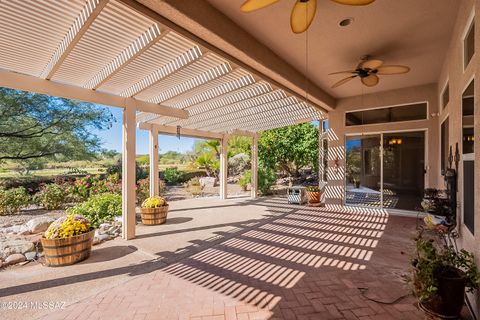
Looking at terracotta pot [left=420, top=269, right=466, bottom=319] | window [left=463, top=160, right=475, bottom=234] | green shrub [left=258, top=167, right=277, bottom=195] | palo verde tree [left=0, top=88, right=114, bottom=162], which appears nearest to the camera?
terracotta pot [left=420, top=269, right=466, bottom=319]

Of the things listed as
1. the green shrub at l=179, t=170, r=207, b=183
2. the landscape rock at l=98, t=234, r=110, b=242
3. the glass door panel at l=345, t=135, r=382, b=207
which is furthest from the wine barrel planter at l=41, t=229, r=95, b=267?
the green shrub at l=179, t=170, r=207, b=183

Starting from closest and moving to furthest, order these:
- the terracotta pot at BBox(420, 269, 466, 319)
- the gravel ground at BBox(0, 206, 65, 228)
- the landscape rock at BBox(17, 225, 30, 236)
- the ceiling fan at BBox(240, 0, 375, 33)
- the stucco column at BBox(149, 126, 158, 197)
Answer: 1. the terracotta pot at BBox(420, 269, 466, 319)
2. the ceiling fan at BBox(240, 0, 375, 33)
3. the landscape rock at BBox(17, 225, 30, 236)
4. the gravel ground at BBox(0, 206, 65, 228)
5. the stucco column at BBox(149, 126, 158, 197)

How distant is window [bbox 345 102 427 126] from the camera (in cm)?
697

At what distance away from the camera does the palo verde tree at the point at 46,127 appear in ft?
31.1

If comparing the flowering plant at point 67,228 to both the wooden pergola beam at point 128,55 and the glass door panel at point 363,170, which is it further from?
Result: the glass door panel at point 363,170

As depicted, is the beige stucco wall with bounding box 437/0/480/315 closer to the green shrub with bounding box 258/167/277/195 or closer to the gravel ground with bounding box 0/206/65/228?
the green shrub with bounding box 258/167/277/195

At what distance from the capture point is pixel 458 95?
3.50 m

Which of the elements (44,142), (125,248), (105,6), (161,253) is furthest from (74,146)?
(105,6)

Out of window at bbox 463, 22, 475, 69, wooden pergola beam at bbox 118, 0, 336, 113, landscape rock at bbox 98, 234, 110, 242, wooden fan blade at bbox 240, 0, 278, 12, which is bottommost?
landscape rock at bbox 98, 234, 110, 242

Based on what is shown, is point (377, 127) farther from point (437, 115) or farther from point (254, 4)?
point (254, 4)

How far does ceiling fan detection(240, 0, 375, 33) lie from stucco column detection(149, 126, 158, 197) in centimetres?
663

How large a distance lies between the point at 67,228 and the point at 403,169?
29.9 ft

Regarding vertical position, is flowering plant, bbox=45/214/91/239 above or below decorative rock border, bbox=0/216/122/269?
above

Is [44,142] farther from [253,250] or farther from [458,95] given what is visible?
[458,95]
